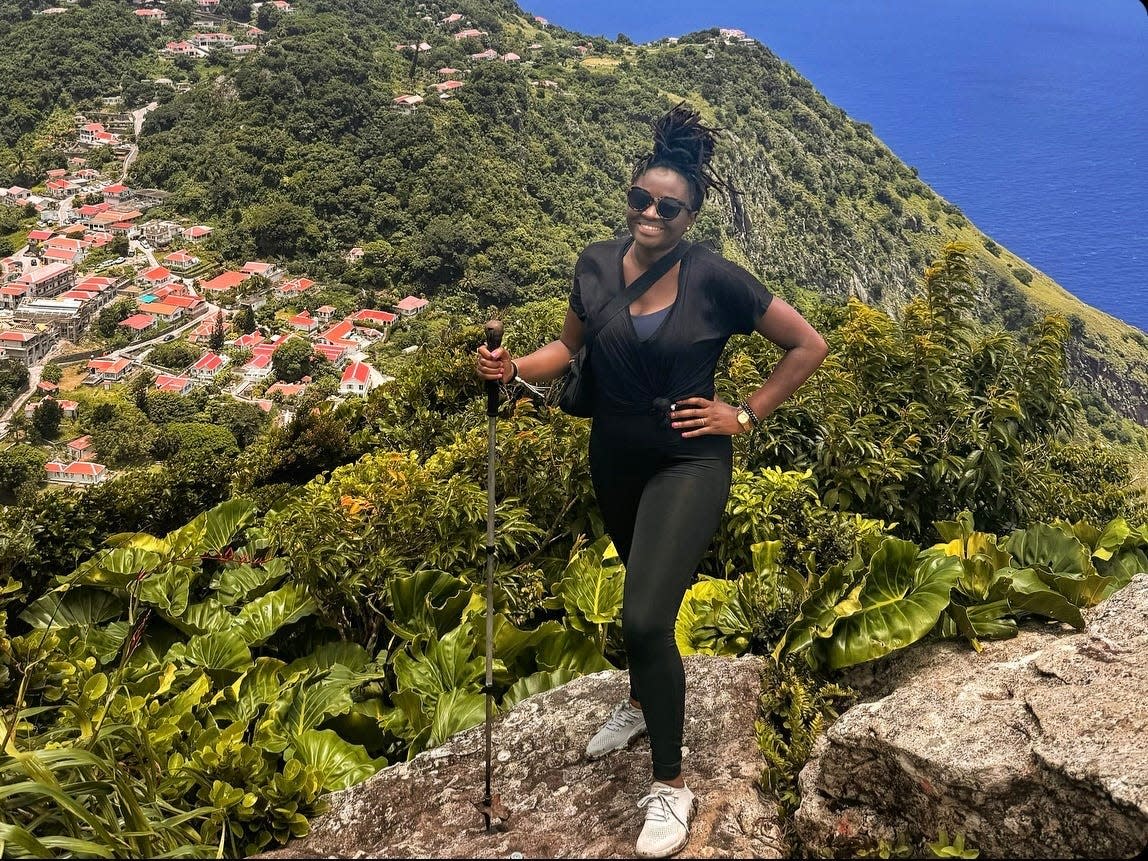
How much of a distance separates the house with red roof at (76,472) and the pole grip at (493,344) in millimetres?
38713

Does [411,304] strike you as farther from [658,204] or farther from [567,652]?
[658,204]

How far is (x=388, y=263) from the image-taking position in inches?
2393

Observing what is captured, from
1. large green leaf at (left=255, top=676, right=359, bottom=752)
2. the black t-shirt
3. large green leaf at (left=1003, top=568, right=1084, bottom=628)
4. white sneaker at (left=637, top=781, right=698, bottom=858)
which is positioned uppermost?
the black t-shirt

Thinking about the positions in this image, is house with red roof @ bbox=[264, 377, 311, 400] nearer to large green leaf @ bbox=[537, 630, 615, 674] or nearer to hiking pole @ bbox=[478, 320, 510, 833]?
large green leaf @ bbox=[537, 630, 615, 674]

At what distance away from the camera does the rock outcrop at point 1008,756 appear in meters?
1.89

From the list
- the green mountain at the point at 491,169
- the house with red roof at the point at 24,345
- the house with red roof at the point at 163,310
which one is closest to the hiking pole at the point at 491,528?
the green mountain at the point at 491,169

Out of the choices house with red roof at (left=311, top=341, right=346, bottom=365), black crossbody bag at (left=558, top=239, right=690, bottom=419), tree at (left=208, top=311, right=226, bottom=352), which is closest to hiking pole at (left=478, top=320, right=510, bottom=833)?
black crossbody bag at (left=558, top=239, right=690, bottom=419)

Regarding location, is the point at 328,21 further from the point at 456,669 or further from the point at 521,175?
the point at 456,669

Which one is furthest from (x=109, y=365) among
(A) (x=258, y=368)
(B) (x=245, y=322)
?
(A) (x=258, y=368)

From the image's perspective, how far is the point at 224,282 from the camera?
193ft

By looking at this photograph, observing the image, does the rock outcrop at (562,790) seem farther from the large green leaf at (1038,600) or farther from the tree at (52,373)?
the tree at (52,373)

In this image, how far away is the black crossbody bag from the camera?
88.6 inches

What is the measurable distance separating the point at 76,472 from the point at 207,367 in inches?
503

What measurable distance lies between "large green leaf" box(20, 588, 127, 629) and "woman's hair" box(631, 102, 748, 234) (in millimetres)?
3421
